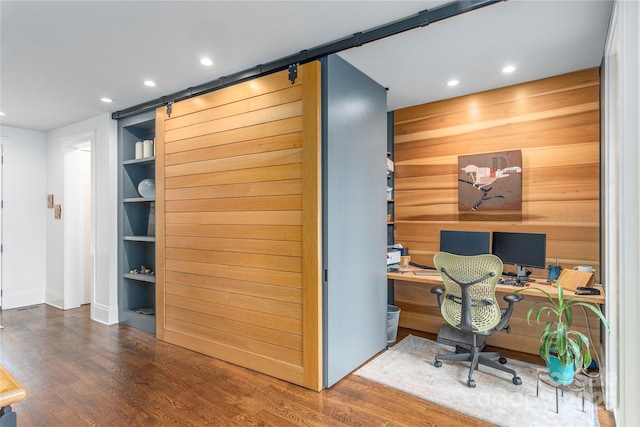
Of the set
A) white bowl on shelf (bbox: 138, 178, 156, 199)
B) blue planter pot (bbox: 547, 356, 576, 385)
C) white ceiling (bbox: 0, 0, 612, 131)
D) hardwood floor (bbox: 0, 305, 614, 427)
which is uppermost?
white ceiling (bbox: 0, 0, 612, 131)

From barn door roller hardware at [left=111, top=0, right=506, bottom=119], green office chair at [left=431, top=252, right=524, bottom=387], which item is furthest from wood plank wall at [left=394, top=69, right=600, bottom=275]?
barn door roller hardware at [left=111, top=0, right=506, bottom=119]

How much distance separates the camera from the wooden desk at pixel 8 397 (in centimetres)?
95

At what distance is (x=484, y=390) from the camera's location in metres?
2.61

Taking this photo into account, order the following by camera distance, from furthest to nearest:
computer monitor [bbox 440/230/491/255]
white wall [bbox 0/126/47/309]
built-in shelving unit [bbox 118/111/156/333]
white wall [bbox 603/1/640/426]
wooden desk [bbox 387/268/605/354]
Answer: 1. white wall [bbox 0/126/47/309]
2. built-in shelving unit [bbox 118/111/156/333]
3. computer monitor [bbox 440/230/491/255]
4. wooden desk [bbox 387/268/605/354]
5. white wall [bbox 603/1/640/426]

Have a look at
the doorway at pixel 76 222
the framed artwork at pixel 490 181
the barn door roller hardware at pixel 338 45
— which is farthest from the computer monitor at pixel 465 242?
the doorway at pixel 76 222

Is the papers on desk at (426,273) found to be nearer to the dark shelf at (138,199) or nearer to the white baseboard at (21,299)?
the dark shelf at (138,199)

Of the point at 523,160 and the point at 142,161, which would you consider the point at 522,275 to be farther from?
the point at 142,161

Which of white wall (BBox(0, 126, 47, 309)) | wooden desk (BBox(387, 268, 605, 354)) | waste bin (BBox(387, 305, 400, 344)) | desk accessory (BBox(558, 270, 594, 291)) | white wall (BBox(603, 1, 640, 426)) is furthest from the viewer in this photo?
white wall (BBox(0, 126, 47, 309))

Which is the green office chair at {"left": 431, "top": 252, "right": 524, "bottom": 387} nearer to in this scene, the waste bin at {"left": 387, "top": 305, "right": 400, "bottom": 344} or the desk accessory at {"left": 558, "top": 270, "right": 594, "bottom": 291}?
the desk accessory at {"left": 558, "top": 270, "right": 594, "bottom": 291}

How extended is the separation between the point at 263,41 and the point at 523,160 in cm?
262

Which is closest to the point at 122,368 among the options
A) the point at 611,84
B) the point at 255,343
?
the point at 255,343

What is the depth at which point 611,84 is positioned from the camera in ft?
8.37

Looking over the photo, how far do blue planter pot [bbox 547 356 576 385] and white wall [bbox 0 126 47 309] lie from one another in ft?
21.2

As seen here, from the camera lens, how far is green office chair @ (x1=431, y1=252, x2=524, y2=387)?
2.70 metres
